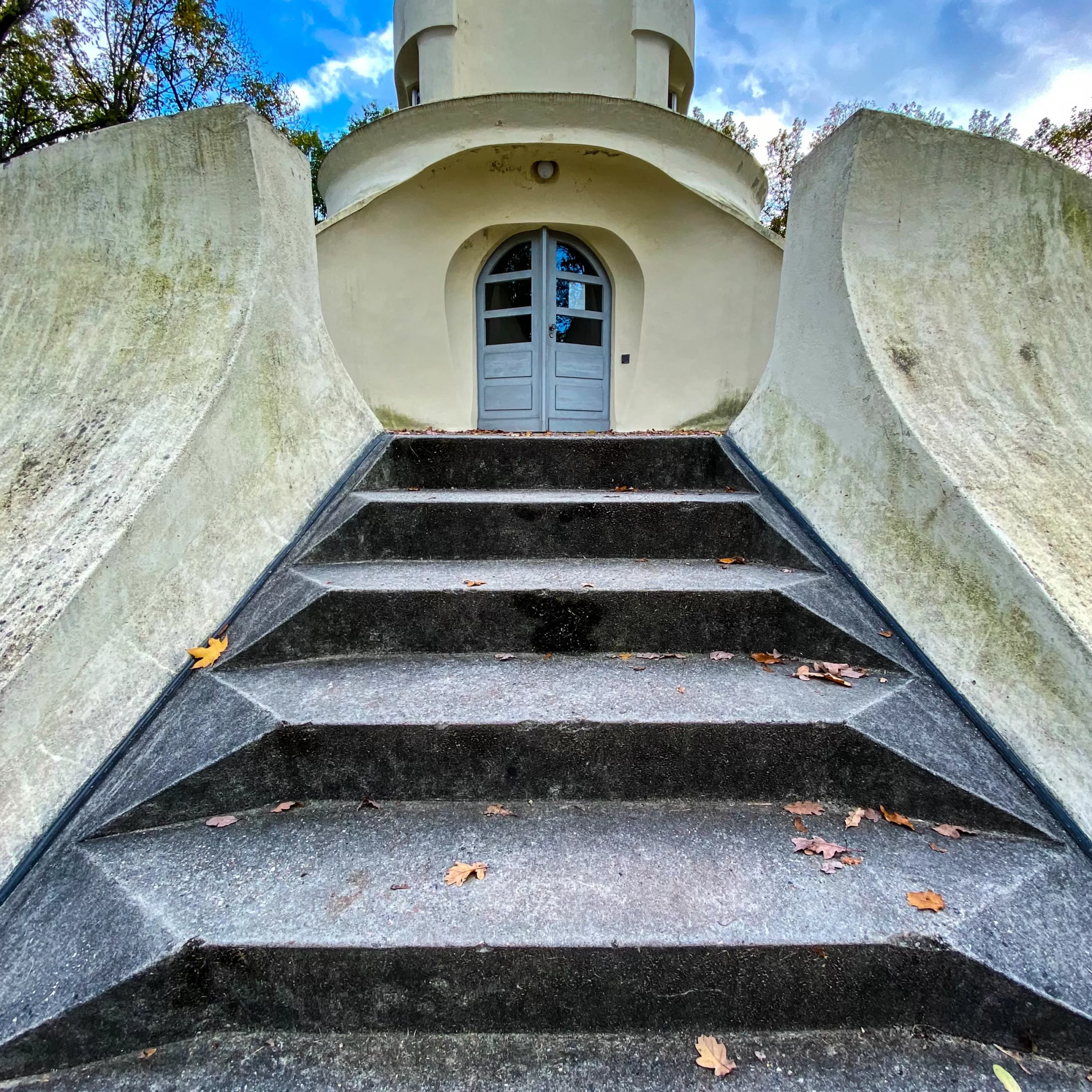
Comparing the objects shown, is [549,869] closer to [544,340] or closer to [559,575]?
[559,575]

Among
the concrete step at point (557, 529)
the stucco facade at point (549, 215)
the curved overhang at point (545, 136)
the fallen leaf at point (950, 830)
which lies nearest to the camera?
the fallen leaf at point (950, 830)

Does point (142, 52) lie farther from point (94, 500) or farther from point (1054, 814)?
point (1054, 814)

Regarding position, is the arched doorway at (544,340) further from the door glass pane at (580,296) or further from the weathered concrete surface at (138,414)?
the weathered concrete surface at (138,414)

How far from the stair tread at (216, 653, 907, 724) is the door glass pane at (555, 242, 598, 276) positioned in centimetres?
636

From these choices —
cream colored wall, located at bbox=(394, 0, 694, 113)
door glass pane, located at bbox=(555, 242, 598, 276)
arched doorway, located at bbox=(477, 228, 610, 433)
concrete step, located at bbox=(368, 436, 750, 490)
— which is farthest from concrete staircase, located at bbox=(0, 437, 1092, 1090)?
cream colored wall, located at bbox=(394, 0, 694, 113)

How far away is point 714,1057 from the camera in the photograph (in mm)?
1212

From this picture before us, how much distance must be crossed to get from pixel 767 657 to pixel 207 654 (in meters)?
2.02

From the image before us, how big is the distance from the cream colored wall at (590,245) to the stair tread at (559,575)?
4.71 metres

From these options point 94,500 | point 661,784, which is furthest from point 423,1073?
point 94,500

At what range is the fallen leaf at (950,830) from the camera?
62.0 inches

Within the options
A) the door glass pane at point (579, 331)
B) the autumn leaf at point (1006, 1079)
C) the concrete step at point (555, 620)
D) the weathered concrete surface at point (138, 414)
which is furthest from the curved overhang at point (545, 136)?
the autumn leaf at point (1006, 1079)

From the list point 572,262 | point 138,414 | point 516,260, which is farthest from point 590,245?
point 138,414

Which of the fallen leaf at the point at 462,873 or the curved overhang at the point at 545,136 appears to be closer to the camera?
the fallen leaf at the point at 462,873

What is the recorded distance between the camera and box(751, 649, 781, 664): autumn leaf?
2113 mm
